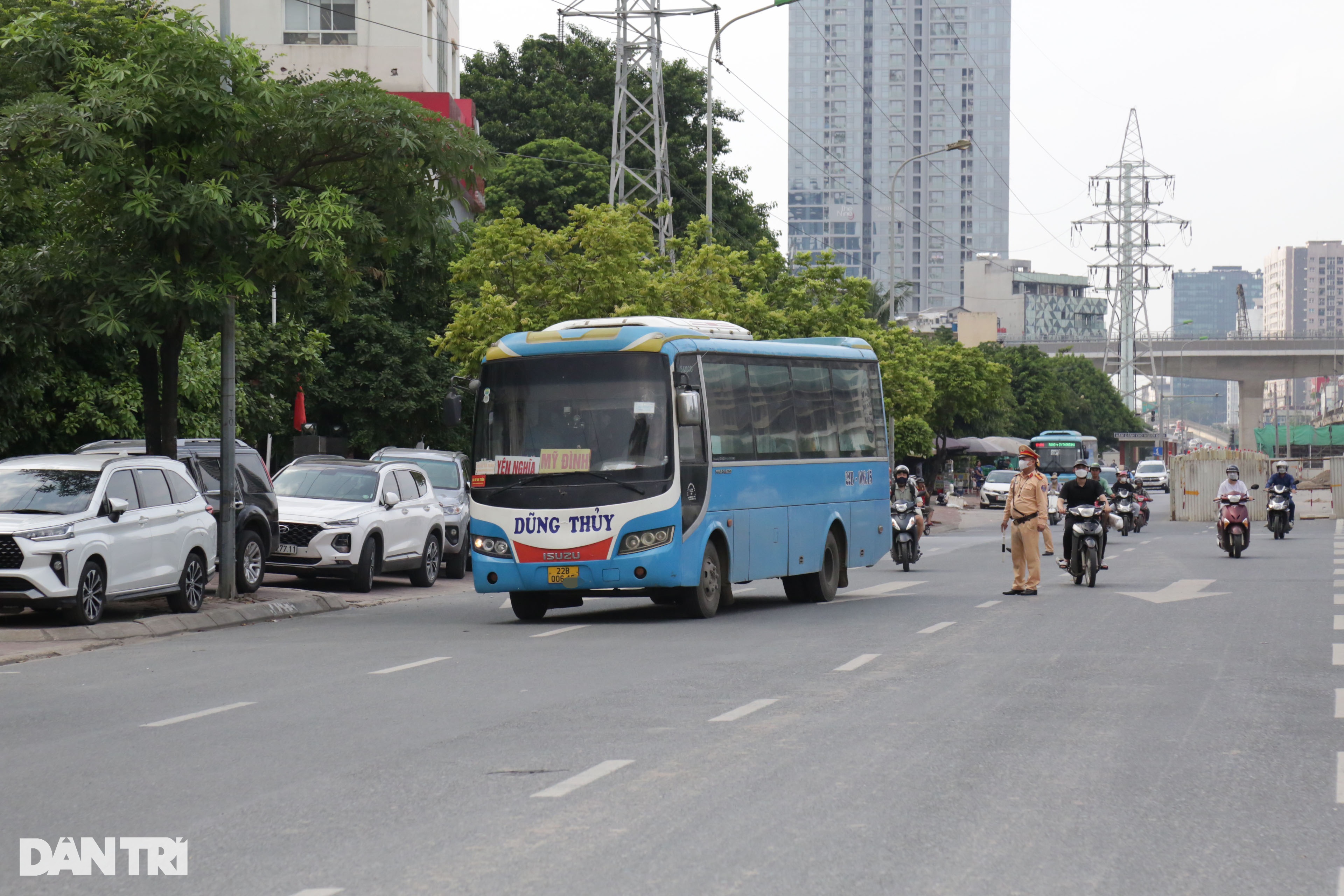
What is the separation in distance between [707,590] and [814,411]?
3.34 metres

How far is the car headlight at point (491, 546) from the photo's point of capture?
17562mm

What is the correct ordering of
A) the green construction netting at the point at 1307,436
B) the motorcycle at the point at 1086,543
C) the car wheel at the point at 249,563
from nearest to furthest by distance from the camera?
the car wheel at the point at 249,563 → the motorcycle at the point at 1086,543 → the green construction netting at the point at 1307,436

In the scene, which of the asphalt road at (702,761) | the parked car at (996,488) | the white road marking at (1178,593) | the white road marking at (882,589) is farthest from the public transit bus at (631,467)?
the parked car at (996,488)

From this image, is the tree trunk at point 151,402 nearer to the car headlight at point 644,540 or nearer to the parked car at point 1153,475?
the car headlight at point 644,540

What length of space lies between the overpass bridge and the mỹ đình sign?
94.4m

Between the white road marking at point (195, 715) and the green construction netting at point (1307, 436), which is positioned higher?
the green construction netting at point (1307, 436)

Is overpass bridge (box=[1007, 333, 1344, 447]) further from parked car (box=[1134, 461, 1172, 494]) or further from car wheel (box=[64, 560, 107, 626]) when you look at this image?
car wheel (box=[64, 560, 107, 626])

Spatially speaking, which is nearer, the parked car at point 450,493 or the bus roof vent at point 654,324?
the bus roof vent at point 654,324

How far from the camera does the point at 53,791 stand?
26.0 feet

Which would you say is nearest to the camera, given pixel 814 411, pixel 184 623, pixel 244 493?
pixel 184 623

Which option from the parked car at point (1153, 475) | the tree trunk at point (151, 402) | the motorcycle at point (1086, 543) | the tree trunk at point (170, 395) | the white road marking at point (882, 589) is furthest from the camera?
the parked car at point (1153, 475)

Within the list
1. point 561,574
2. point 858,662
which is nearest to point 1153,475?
point 561,574

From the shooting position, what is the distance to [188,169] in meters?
17.7

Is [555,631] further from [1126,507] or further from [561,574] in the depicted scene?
[1126,507]
